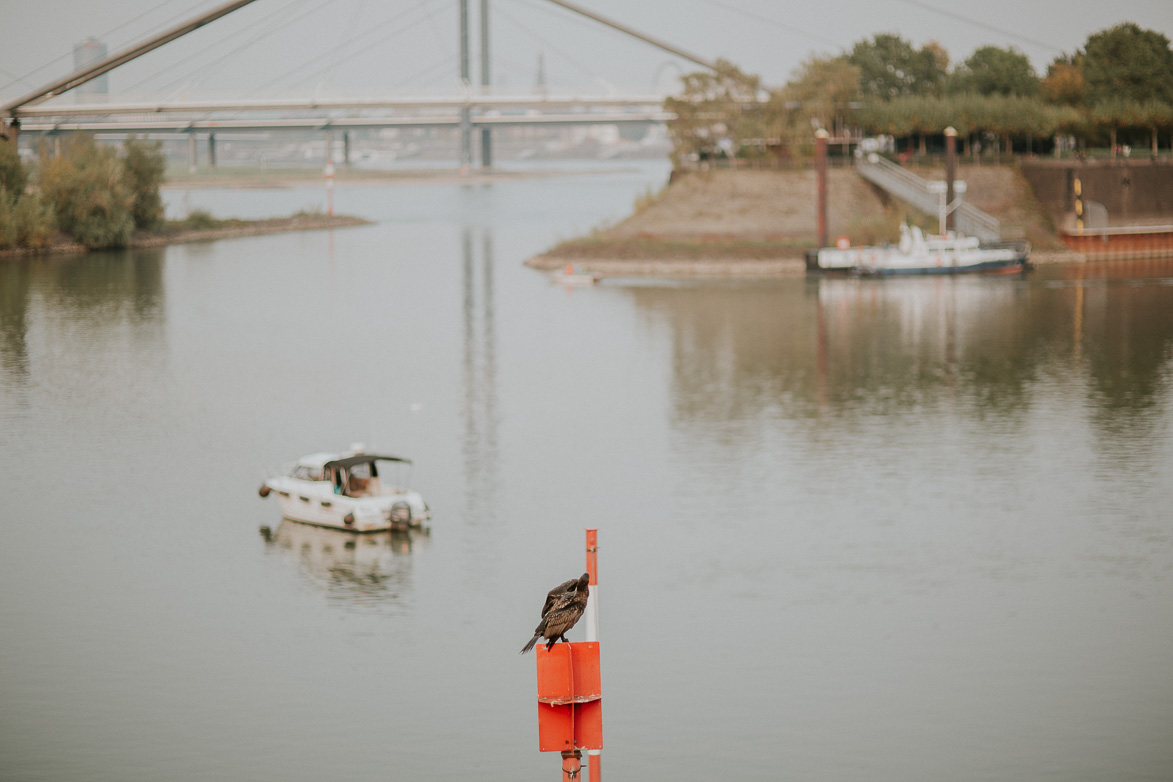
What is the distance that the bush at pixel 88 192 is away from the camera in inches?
3280

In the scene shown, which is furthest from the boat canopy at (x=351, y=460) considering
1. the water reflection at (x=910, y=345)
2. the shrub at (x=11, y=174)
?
the shrub at (x=11, y=174)

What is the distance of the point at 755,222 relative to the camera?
251ft

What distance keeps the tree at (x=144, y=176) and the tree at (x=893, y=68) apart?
4719 centimetres

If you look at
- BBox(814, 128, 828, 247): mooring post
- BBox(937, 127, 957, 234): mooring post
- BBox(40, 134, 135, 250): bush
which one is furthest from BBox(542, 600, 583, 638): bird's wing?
BBox(40, 134, 135, 250): bush

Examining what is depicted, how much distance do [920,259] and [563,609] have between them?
2369 inches

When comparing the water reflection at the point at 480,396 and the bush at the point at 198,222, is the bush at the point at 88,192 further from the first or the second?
the water reflection at the point at 480,396

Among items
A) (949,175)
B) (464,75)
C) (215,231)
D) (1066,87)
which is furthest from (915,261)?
(464,75)

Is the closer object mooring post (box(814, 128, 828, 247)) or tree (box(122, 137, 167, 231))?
mooring post (box(814, 128, 828, 247))

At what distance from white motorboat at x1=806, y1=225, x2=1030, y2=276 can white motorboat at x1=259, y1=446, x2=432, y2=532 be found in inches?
1795

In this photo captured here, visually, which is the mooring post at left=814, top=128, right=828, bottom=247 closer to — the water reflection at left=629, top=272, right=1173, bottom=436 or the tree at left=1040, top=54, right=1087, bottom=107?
the water reflection at left=629, top=272, right=1173, bottom=436

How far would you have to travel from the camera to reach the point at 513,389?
4219 centimetres

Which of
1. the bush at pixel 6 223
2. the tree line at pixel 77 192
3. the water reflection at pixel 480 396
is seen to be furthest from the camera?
the tree line at pixel 77 192

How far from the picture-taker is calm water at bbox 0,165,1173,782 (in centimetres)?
1781

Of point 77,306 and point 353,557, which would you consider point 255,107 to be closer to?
point 77,306
